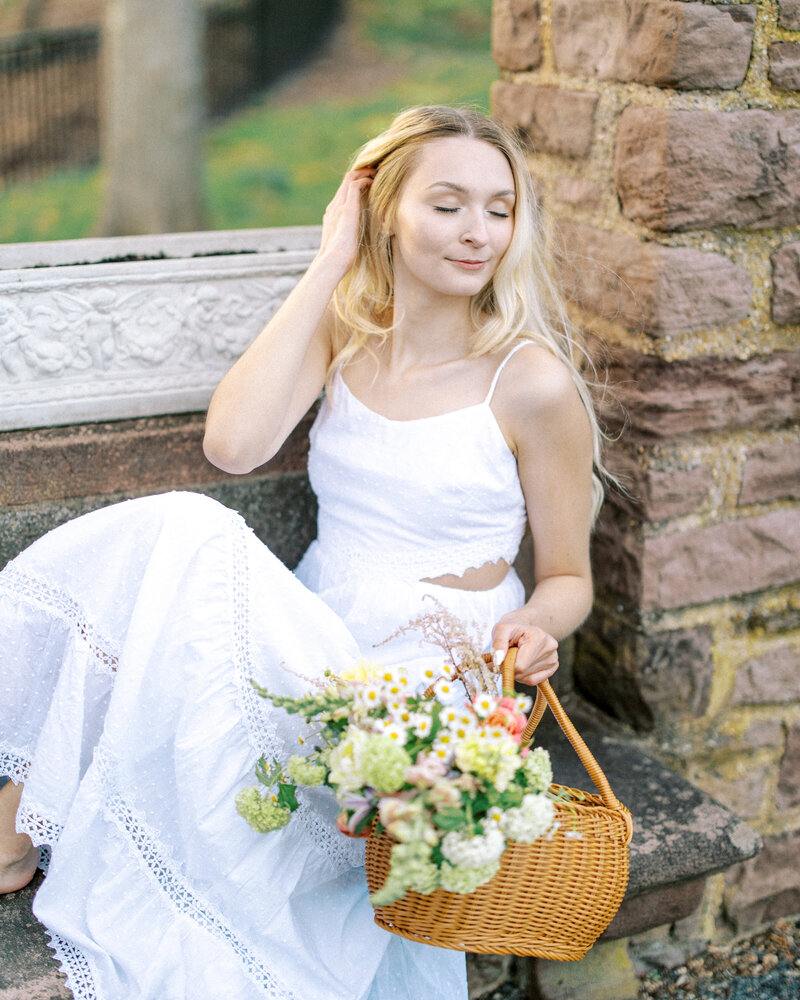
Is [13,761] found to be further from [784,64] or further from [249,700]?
[784,64]

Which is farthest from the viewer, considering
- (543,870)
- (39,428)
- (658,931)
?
(658,931)

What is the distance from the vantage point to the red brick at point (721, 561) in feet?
7.38

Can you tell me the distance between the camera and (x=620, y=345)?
7.27ft

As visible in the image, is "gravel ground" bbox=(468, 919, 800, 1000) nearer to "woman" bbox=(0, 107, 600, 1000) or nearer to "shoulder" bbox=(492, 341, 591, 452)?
"woman" bbox=(0, 107, 600, 1000)

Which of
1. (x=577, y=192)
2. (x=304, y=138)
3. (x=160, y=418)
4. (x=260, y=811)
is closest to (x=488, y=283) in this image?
(x=577, y=192)

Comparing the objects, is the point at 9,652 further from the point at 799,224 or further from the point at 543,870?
the point at 799,224

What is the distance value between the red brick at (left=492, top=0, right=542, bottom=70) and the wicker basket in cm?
160

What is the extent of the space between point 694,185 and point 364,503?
95 cm

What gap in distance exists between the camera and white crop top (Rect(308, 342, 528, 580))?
1964mm

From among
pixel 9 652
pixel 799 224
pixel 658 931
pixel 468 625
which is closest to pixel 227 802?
pixel 9 652

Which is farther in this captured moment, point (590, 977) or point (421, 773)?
point (590, 977)

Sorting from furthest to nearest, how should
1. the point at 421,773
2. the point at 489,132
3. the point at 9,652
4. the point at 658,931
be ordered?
the point at 658,931 → the point at 489,132 → the point at 9,652 → the point at 421,773

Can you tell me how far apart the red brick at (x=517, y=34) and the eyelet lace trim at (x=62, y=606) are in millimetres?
1687

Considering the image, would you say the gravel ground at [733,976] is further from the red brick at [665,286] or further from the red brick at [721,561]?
the red brick at [665,286]
